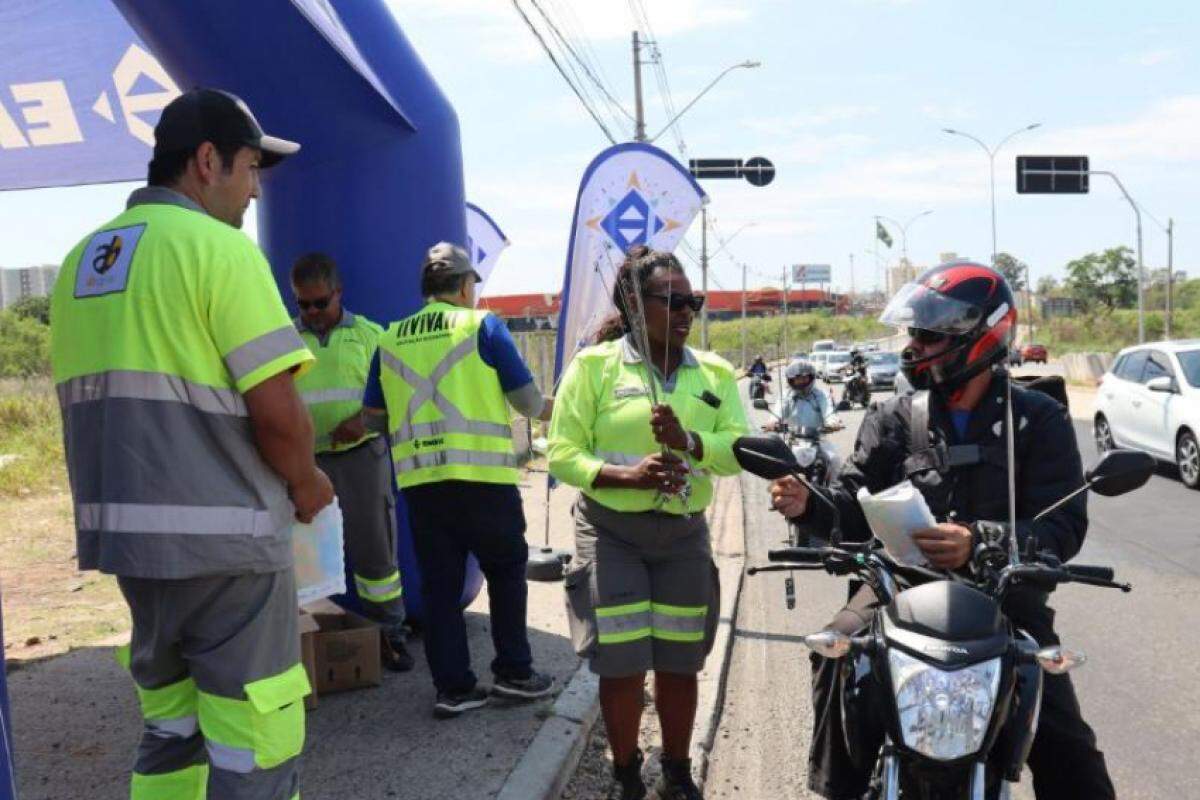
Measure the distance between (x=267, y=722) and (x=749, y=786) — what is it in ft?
7.55

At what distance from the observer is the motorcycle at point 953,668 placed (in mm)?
2275

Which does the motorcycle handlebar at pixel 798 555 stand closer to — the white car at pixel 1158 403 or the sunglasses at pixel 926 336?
the sunglasses at pixel 926 336

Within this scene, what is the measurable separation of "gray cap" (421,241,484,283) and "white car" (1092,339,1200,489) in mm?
9765

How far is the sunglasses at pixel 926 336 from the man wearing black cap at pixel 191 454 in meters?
1.66

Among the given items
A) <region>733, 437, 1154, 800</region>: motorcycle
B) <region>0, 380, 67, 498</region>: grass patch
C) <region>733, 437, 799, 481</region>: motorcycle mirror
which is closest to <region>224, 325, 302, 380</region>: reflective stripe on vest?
<region>733, 437, 799, 481</region>: motorcycle mirror

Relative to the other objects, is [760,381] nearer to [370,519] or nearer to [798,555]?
[370,519]

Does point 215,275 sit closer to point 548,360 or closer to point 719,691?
point 719,691

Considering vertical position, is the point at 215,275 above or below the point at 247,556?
above

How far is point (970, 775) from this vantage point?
7.68 feet

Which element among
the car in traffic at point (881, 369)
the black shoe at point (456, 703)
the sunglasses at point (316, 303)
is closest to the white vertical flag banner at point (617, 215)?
the sunglasses at point (316, 303)

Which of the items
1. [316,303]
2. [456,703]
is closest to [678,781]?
[456,703]

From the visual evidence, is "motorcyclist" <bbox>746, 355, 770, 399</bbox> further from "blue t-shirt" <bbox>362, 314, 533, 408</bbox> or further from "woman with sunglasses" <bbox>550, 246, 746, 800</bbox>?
"woman with sunglasses" <bbox>550, 246, 746, 800</bbox>

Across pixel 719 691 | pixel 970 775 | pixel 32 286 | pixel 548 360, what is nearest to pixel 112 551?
pixel 970 775

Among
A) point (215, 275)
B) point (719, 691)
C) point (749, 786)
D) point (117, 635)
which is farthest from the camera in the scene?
point (117, 635)
